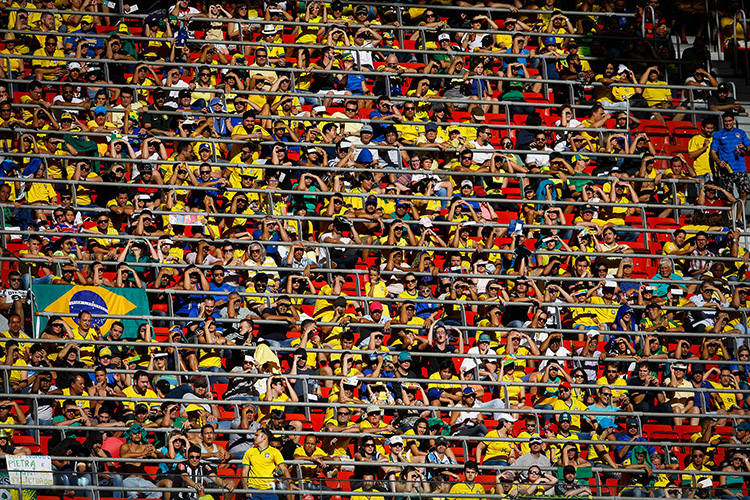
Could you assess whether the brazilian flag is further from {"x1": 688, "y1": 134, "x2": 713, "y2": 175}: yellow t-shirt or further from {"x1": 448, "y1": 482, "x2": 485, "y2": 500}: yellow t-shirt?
{"x1": 688, "y1": 134, "x2": 713, "y2": 175}: yellow t-shirt

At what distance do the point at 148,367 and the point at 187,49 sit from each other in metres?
5.94

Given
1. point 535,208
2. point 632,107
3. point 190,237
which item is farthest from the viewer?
point 632,107

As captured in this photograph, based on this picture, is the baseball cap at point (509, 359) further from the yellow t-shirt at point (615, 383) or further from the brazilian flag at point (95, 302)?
the brazilian flag at point (95, 302)

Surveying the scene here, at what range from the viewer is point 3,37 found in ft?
71.2

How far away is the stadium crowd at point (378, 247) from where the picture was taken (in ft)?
57.3

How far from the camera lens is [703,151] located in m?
22.0

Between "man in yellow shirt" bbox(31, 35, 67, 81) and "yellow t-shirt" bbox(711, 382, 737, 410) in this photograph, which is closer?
"yellow t-shirt" bbox(711, 382, 737, 410)

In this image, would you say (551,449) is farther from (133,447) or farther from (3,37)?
(3,37)

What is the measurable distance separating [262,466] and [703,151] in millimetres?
9792

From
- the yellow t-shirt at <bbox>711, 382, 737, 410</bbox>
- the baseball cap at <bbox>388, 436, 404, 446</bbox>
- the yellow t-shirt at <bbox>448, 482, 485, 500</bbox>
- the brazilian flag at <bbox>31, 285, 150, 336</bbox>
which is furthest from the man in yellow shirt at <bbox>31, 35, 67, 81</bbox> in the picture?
the yellow t-shirt at <bbox>711, 382, 737, 410</bbox>

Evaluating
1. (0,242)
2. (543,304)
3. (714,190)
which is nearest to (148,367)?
(0,242)

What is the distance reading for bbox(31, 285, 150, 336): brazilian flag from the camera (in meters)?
18.4

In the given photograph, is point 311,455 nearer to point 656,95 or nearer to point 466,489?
point 466,489

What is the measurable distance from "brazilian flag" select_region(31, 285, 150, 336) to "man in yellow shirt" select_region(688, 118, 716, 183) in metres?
9.41
